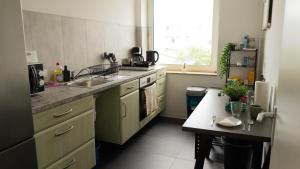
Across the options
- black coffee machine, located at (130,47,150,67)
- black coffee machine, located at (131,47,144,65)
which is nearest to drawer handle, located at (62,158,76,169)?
black coffee machine, located at (130,47,150,67)

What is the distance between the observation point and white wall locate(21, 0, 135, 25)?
2236 millimetres

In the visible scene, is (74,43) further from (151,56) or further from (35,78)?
(151,56)

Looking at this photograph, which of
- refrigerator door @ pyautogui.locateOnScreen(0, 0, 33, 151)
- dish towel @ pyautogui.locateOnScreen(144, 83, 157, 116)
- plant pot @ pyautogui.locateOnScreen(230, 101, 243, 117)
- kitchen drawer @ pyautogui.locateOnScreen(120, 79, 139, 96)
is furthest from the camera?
dish towel @ pyautogui.locateOnScreen(144, 83, 157, 116)

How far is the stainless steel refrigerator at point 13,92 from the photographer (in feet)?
3.91

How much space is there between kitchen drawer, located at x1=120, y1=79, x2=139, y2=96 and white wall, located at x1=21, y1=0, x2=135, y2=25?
96cm

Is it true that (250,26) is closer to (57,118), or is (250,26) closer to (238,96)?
(238,96)

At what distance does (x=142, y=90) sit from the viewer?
10.2ft

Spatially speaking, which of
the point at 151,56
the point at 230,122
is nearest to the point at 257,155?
the point at 230,122

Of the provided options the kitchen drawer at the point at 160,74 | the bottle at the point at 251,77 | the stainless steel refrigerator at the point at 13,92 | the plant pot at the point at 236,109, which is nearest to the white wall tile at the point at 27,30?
the stainless steel refrigerator at the point at 13,92

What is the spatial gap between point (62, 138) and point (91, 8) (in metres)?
1.77

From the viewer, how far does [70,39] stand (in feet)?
8.46

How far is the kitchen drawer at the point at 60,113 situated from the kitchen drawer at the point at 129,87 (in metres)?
Result: 0.60

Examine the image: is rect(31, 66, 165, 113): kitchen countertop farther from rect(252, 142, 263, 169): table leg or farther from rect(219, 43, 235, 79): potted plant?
rect(219, 43, 235, 79): potted plant

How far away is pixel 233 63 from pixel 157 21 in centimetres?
153
